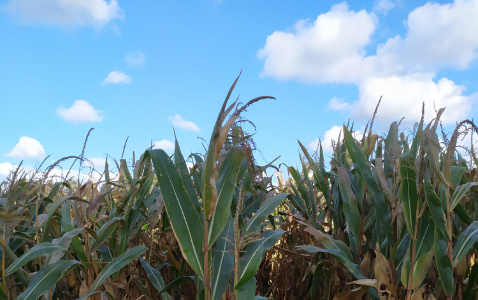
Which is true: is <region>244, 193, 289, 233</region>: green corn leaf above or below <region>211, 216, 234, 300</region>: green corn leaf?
above

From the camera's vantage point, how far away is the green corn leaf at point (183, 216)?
3.97 feet

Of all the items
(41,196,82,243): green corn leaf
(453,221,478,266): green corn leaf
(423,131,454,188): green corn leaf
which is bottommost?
(453,221,478,266): green corn leaf

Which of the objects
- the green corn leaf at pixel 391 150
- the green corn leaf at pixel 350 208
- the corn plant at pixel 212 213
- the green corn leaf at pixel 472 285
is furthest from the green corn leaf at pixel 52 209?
the green corn leaf at pixel 472 285

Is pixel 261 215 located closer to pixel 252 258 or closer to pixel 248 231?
pixel 248 231

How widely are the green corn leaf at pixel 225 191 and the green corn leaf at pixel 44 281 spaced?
580 mm

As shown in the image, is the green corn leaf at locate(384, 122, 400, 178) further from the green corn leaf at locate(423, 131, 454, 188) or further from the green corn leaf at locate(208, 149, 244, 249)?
the green corn leaf at locate(208, 149, 244, 249)

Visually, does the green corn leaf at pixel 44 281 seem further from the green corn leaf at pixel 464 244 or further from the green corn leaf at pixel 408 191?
the green corn leaf at pixel 464 244

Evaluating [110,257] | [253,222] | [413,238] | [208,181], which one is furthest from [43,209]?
[413,238]

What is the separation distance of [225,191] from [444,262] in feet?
2.44

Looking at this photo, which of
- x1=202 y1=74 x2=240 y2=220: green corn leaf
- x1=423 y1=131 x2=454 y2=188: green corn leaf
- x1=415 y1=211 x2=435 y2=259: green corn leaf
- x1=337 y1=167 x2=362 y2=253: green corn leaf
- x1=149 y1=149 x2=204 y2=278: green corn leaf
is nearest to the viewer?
x1=202 y1=74 x2=240 y2=220: green corn leaf

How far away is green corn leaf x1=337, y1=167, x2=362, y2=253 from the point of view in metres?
1.70

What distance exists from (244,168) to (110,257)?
25.0 inches

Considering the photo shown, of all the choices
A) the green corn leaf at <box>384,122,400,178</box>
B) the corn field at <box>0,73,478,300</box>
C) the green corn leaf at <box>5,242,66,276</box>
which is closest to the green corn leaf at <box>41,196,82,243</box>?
the corn field at <box>0,73,478,300</box>

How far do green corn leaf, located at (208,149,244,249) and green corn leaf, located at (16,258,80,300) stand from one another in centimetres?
58
